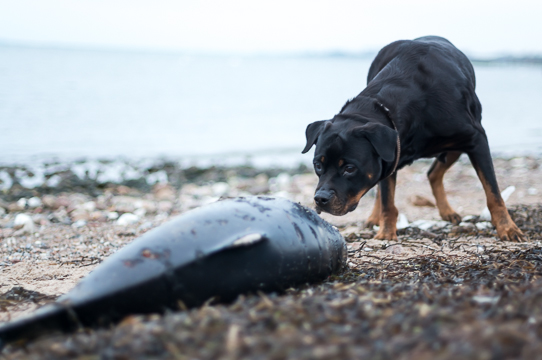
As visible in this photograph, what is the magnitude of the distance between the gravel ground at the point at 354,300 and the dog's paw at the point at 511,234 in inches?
3.9

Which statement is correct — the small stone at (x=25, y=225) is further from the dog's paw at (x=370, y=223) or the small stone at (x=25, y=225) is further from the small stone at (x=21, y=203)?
the dog's paw at (x=370, y=223)

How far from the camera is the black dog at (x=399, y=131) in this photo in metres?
4.14

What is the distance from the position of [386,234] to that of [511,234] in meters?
1.13

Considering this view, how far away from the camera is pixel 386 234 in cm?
513

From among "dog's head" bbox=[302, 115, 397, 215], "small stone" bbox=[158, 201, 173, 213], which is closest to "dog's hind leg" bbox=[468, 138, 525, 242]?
"dog's head" bbox=[302, 115, 397, 215]

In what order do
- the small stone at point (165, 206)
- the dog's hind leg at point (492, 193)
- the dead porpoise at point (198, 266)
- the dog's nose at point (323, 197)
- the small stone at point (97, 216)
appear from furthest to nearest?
the small stone at point (165, 206), the small stone at point (97, 216), the dog's hind leg at point (492, 193), the dog's nose at point (323, 197), the dead porpoise at point (198, 266)

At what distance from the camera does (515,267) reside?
3494 mm

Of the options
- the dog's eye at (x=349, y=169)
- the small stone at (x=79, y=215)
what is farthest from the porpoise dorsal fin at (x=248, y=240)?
the small stone at (x=79, y=215)

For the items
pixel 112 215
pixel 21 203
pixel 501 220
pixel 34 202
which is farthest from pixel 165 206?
pixel 501 220

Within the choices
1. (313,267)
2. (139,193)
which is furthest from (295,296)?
(139,193)

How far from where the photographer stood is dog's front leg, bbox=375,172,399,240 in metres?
5.14

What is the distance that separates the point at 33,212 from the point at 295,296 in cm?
697

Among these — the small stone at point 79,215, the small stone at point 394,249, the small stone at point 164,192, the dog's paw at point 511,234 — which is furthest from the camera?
the small stone at point 164,192

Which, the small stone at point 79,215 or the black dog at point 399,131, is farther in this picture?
the small stone at point 79,215
